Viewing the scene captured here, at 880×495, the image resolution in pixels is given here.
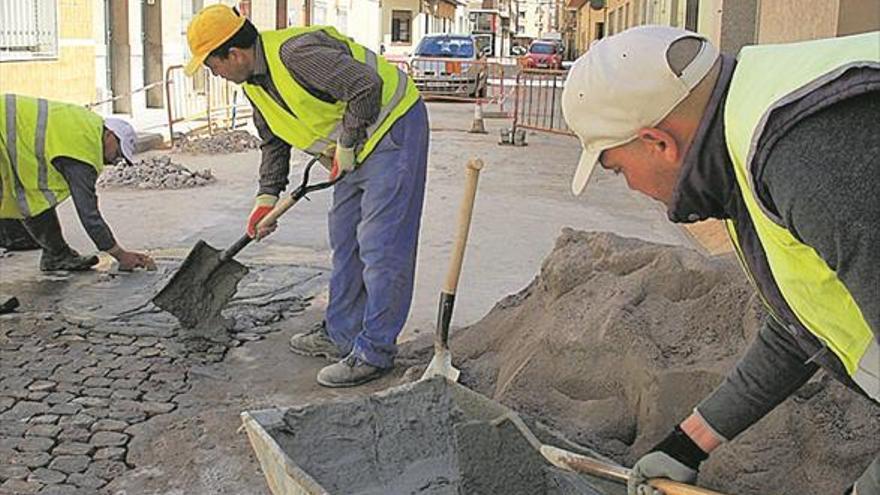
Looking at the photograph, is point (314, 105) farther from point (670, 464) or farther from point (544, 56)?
point (544, 56)

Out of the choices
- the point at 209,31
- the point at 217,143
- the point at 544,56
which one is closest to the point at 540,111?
the point at 217,143

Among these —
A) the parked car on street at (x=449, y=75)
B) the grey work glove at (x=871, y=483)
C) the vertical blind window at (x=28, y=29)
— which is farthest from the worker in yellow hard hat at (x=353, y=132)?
the parked car on street at (x=449, y=75)

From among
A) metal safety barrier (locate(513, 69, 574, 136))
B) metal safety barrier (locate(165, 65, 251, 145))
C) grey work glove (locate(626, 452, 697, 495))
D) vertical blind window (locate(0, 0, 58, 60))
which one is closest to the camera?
grey work glove (locate(626, 452, 697, 495))

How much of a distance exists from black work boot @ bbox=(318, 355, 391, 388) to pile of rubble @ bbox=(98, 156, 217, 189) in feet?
20.5

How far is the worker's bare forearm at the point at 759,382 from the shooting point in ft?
8.34

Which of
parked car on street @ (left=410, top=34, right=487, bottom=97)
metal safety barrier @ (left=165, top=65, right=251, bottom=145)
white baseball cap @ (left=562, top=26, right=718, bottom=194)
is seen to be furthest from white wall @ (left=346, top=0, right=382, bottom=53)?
white baseball cap @ (left=562, top=26, right=718, bottom=194)

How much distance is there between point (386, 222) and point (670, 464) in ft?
8.19

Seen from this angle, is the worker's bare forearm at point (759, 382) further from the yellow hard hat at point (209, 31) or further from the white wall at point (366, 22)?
the white wall at point (366, 22)

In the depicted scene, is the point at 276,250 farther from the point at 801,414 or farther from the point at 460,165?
the point at 460,165

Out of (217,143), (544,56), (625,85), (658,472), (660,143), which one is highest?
(625,85)

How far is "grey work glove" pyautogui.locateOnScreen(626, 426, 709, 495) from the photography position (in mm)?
2691

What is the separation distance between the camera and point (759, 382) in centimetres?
261

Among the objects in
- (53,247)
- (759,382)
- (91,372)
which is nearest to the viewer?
(759,382)

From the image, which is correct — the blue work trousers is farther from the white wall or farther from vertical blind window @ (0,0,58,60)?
the white wall
